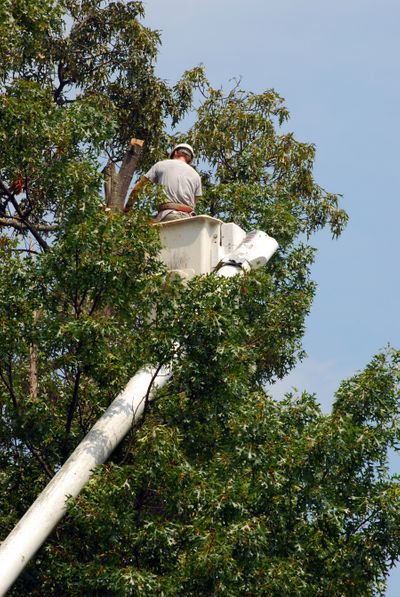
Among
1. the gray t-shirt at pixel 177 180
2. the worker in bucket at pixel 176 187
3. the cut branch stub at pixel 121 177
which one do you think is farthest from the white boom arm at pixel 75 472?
the cut branch stub at pixel 121 177

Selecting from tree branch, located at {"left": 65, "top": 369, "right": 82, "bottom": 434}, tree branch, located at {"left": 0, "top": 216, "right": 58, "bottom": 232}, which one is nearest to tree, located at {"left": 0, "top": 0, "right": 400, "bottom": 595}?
tree branch, located at {"left": 65, "top": 369, "right": 82, "bottom": 434}

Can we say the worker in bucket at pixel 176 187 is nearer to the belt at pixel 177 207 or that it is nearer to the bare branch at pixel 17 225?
the belt at pixel 177 207

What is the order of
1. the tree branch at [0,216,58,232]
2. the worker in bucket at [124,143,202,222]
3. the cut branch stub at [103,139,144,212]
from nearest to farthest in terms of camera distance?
1. the worker in bucket at [124,143,202,222]
2. the tree branch at [0,216,58,232]
3. the cut branch stub at [103,139,144,212]

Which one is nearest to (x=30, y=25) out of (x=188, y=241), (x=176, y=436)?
(x=188, y=241)

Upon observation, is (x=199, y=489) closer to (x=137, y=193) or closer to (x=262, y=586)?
(x=262, y=586)

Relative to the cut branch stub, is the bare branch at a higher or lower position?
lower

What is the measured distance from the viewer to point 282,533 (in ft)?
62.4

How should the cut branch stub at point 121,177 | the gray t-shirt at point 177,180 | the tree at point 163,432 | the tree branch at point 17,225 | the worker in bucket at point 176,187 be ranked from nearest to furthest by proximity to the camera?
the tree at point 163,432 → the worker in bucket at point 176,187 → the gray t-shirt at point 177,180 → the tree branch at point 17,225 → the cut branch stub at point 121,177

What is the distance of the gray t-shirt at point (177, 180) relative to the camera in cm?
2342

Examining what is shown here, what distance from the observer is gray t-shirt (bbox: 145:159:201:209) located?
23422 mm

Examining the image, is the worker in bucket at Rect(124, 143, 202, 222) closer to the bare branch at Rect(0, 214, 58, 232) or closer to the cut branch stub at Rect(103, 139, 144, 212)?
the bare branch at Rect(0, 214, 58, 232)

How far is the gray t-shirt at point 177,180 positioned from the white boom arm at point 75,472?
12.5ft

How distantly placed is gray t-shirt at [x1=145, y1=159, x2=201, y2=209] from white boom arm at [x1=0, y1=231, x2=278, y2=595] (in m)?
3.82

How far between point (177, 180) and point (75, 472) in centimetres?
580
